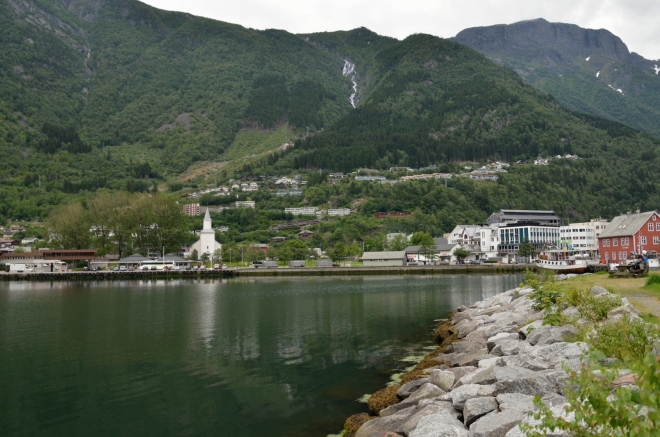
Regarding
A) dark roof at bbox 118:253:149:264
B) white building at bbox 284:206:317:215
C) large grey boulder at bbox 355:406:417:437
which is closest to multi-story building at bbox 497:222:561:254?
white building at bbox 284:206:317:215

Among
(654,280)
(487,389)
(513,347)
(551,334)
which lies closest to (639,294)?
(654,280)

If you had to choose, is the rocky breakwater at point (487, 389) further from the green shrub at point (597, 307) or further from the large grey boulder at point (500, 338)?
the green shrub at point (597, 307)

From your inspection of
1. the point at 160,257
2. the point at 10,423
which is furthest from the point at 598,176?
the point at 10,423

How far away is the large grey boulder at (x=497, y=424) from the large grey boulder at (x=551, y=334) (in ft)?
22.0

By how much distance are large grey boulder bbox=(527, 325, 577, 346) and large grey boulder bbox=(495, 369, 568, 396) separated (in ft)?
15.6

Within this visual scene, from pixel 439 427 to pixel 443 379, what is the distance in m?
4.99

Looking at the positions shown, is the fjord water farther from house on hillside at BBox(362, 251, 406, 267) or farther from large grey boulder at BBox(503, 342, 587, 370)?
house on hillside at BBox(362, 251, 406, 267)

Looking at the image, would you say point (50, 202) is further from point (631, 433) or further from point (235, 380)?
point (631, 433)

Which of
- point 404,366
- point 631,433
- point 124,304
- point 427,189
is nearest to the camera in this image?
point 631,433

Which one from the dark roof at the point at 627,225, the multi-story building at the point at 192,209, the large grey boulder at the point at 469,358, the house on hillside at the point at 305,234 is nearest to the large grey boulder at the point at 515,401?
the large grey boulder at the point at 469,358

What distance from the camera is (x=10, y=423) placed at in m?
17.1

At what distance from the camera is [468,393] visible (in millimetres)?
12906

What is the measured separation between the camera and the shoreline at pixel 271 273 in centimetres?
10500

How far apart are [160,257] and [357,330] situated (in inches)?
4112
